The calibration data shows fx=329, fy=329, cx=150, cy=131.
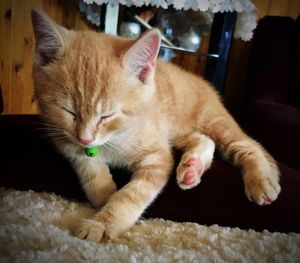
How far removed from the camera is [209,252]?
78 centimetres

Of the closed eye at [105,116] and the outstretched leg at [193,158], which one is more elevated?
the closed eye at [105,116]

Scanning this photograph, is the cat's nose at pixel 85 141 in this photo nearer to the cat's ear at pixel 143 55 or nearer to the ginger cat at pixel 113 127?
the ginger cat at pixel 113 127

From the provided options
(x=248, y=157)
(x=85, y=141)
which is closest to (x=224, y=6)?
(x=248, y=157)

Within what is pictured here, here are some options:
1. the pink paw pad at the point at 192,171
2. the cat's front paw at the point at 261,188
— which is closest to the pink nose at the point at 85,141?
the pink paw pad at the point at 192,171

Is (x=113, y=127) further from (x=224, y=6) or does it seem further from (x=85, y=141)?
(x=224, y=6)

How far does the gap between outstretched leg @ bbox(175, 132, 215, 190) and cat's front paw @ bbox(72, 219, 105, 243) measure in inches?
10.9

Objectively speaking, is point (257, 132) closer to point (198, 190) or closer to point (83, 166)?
point (198, 190)

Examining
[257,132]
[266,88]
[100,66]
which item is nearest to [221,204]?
[100,66]

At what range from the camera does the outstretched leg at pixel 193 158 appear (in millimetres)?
A: 978

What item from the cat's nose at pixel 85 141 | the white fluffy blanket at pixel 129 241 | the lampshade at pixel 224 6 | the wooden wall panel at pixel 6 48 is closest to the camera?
the white fluffy blanket at pixel 129 241

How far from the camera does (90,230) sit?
2.68 ft

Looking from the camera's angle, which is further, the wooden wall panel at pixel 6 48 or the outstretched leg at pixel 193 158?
the wooden wall panel at pixel 6 48

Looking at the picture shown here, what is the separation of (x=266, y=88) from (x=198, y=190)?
922 mm

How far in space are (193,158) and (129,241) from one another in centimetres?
34
